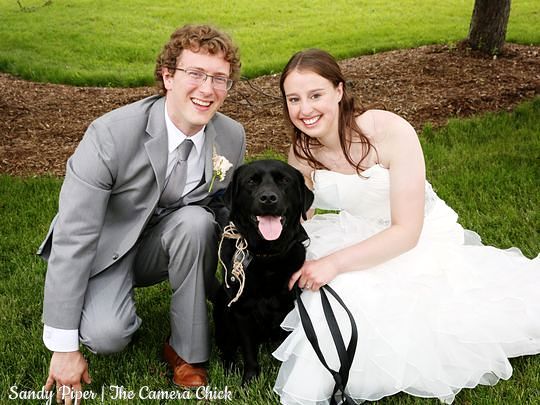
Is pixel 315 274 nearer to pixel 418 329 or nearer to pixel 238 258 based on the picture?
pixel 238 258

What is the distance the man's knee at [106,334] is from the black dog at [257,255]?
1.54 ft

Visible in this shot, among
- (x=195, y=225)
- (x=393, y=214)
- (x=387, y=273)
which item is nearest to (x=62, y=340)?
(x=195, y=225)

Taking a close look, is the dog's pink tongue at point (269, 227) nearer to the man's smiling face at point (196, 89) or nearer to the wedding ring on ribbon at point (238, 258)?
the wedding ring on ribbon at point (238, 258)

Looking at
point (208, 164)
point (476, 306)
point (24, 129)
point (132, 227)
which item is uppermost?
point (208, 164)

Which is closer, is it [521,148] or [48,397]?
[48,397]

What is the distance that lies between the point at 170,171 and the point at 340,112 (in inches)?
35.6

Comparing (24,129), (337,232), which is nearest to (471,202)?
(337,232)

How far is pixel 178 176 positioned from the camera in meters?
2.96

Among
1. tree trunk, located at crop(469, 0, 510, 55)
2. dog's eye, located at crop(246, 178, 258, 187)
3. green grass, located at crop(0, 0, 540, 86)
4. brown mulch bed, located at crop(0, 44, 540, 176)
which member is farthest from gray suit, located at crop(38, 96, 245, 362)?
green grass, located at crop(0, 0, 540, 86)

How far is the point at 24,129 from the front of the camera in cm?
706

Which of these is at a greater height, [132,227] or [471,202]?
[132,227]

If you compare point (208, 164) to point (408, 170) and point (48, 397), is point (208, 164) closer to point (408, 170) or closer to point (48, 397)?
point (408, 170)

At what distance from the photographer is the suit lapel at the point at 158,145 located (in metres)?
2.82

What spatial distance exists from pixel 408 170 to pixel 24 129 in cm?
542
